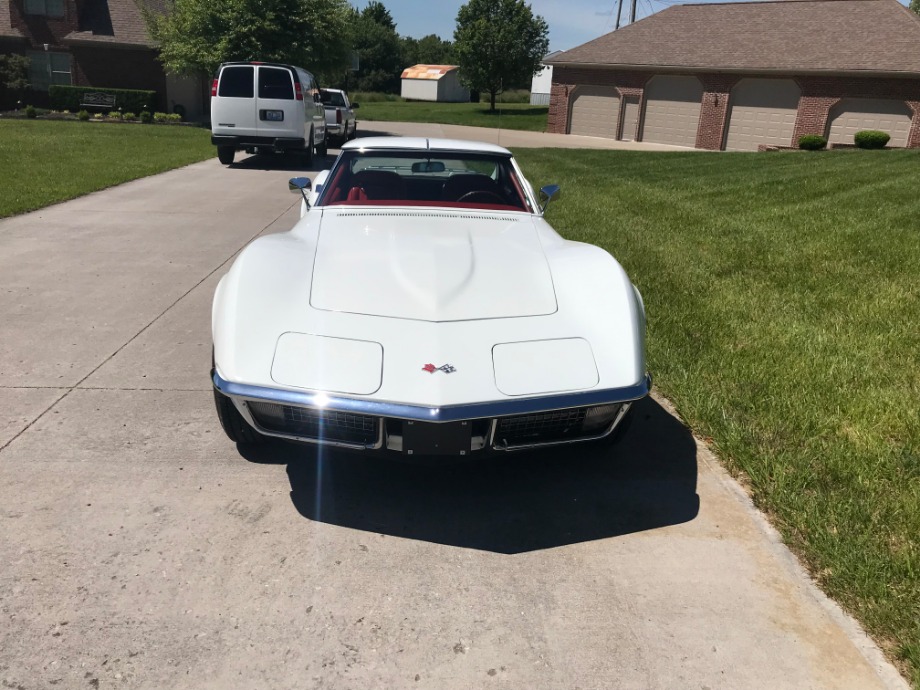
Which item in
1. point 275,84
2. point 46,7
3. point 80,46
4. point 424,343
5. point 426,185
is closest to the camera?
point 424,343

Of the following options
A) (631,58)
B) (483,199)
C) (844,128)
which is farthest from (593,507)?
(631,58)

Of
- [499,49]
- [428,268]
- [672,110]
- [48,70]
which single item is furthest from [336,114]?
[499,49]

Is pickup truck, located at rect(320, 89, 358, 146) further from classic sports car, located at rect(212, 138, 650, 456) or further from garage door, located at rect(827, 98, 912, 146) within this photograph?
classic sports car, located at rect(212, 138, 650, 456)

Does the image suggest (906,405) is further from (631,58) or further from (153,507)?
(631,58)

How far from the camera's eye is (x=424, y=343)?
3049mm

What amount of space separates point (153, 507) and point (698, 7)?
35147 mm

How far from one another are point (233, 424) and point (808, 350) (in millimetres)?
3789

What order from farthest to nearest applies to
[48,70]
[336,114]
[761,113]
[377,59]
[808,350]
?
1. [377,59]
2. [48,70]
3. [761,113]
4. [336,114]
5. [808,350]

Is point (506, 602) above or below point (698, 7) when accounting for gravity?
below

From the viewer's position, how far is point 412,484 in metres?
3.47

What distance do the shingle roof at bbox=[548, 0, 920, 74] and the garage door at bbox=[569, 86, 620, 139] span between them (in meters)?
1.29

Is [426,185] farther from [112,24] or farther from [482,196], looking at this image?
[112,24]

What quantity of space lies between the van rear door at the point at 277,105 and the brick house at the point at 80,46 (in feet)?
60.7

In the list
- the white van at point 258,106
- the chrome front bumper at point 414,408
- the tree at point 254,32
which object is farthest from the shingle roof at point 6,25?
the chrome front bumper at point 414,408
